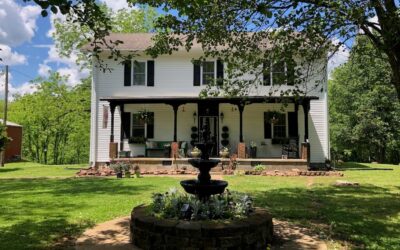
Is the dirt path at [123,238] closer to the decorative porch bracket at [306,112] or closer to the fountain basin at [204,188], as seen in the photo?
the fountain basin at [204,188]

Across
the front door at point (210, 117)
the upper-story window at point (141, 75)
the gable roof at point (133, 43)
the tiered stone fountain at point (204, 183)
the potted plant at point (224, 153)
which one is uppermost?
the gable roof at point (133, 43)

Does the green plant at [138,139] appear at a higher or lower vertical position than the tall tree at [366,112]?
lower

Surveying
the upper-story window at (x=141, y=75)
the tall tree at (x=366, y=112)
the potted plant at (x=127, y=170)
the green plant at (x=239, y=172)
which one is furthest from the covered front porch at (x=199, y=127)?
the tall tree at (x=366, y=112)

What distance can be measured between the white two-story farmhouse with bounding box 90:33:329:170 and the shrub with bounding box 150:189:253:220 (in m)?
12.6

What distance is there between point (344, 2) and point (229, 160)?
11078mm

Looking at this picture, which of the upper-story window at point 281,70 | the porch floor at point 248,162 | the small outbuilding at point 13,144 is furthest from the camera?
the small outbuilding at point 13,144

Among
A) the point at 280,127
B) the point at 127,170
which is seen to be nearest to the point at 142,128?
the point at 127,170

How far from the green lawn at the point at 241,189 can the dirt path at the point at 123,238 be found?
34cm

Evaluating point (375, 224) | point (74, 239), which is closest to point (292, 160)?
point (375, 224)

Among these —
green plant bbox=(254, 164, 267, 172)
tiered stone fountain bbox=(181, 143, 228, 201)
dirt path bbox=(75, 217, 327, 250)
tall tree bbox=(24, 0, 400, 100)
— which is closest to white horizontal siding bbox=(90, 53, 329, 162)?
green plant bbox=(254, 164, 267, 172)

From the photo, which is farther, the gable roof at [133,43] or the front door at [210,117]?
the gable roof at [133,43]

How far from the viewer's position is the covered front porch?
18.9 m

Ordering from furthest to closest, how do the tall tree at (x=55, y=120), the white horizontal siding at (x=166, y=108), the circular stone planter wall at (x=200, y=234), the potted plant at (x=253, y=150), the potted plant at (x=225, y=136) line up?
the tall tree at (x=55, y=120)
the white horizontal siding at (x=166, y=108)
the potted plant at (x=225, y=136)
the potted plant at (x=253, y=150)
the circular stone planter wall at (x=200, y=234)

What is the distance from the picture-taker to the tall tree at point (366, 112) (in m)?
28.5
